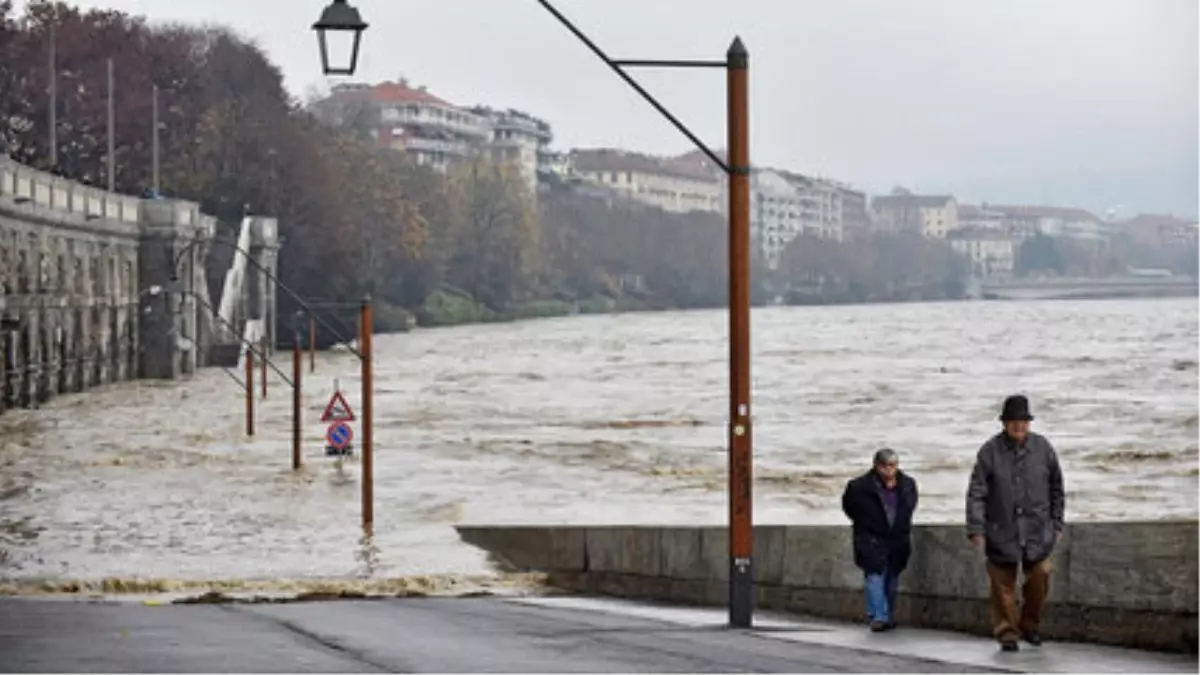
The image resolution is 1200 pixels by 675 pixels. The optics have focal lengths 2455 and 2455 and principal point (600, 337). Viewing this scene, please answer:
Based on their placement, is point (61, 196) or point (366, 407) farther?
point (61, 196)

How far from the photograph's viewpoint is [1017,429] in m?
17.5

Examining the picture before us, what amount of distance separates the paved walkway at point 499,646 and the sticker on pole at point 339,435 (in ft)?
102

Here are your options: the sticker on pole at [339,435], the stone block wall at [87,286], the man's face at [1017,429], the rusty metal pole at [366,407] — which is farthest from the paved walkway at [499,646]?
the stone block wall at [87,286]

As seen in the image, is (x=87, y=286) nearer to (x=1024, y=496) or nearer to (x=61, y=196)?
(x=61, y=196)

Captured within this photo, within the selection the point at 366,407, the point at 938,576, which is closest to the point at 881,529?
the point at 938,576

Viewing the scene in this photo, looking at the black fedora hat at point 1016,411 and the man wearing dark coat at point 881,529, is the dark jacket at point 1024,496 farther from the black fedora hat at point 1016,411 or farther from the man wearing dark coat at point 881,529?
the man wearing dark coat at point 881,529

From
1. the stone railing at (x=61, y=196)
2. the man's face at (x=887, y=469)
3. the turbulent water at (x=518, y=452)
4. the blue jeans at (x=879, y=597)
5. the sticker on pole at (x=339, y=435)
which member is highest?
the stone railing at (x=61, y=196)

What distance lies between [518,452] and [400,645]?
49.3 meters

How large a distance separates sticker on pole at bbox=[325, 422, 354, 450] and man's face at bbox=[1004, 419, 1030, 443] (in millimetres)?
39186

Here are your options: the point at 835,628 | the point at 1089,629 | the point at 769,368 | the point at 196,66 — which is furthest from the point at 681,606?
the point at 196,66

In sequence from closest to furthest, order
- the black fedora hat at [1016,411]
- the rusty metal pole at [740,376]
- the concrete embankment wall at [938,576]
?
the black fedora hat at [1016,411], the concrete embankment wall at [938,576], the rusty metal pole at [740,376]

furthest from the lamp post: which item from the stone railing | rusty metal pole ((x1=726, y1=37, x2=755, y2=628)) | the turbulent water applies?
the stone railing

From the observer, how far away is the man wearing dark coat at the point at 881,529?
65.6ft

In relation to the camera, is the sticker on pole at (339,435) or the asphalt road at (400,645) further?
the sticker on pole at (339,435)
